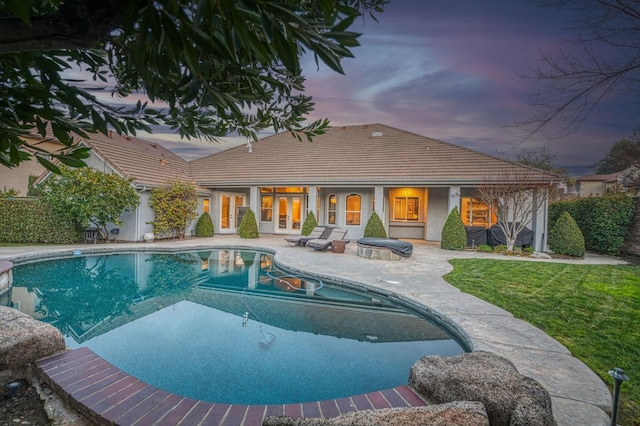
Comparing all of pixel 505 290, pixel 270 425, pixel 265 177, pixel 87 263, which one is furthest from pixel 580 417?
pixel 265 177

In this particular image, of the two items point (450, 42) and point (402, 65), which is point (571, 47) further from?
point (402, 65)

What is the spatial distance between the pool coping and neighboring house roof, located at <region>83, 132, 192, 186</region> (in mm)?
4978

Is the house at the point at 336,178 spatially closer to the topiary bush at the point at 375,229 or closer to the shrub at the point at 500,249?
the topiary bush at the point at 375,229

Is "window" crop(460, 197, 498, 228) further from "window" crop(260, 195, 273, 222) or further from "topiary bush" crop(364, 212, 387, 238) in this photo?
"window" crop(260, 195, 273, 222)

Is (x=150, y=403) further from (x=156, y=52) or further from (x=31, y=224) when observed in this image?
(x=31, y=224)

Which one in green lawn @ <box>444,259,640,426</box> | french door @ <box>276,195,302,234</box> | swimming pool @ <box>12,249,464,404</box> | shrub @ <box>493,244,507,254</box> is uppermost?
french door @ <box>276,195,302,234</box>

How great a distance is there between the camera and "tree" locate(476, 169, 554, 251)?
13.4 m

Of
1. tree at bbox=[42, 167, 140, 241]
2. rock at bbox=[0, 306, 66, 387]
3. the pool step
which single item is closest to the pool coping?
the pool step

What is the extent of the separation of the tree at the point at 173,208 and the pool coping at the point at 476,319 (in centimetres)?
370

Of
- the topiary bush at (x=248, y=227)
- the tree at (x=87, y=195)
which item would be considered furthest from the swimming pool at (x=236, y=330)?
the topiary bush at (x=248, y=227)

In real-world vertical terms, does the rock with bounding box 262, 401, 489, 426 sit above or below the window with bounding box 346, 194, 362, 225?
below

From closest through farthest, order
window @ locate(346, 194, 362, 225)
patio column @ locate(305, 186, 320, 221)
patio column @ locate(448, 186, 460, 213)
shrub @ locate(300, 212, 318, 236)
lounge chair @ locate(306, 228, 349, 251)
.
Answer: lounge chair @ locate(306, 228, 349, 251) < patio column @ locate(448, 186, 460, 213) < shrub @ locate(300, 212, 318, 236) < patio column @ locate(305, 186, 320, 221) < window @ locate(346, 194, 362, 225)

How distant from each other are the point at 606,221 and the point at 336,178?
490 inches

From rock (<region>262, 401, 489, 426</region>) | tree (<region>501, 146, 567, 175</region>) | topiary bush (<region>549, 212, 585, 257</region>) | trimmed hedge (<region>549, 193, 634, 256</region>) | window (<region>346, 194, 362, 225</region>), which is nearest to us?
rock (<region>262, 401, 489, 426</region>)
